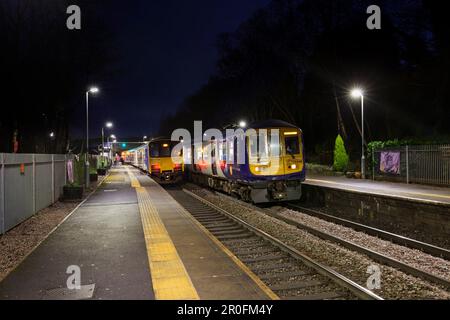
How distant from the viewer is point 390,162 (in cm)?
2125

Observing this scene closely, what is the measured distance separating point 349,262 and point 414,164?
13.7m

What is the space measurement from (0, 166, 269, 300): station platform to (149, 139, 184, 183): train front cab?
1472cm

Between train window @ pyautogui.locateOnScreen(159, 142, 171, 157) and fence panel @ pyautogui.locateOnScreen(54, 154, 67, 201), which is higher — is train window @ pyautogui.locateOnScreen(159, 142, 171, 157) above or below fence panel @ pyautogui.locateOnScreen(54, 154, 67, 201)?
above

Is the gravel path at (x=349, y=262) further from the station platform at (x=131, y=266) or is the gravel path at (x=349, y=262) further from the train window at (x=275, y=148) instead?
the train window at (x=275, y=148)

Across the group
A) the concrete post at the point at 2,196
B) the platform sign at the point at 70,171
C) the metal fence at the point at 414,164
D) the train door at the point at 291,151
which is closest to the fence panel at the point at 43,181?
the concrete post at the point at 2,196

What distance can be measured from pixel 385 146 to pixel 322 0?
42.5 feet

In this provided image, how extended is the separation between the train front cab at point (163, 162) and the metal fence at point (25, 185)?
30.5 feet

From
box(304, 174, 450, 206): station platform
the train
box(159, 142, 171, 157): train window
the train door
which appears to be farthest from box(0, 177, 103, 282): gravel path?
box(159, 142, 171, 157): train window

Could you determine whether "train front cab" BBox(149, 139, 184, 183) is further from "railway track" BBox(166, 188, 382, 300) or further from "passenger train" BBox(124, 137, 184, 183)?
"railway track" BBox(166, 188, 382, 300)

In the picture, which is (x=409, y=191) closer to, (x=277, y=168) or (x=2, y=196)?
(x=277, y=168)

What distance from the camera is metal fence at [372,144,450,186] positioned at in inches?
697

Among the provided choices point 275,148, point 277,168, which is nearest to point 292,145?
point 275,148

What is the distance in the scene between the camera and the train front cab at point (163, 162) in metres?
26.2

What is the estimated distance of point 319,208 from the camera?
16.2 m
